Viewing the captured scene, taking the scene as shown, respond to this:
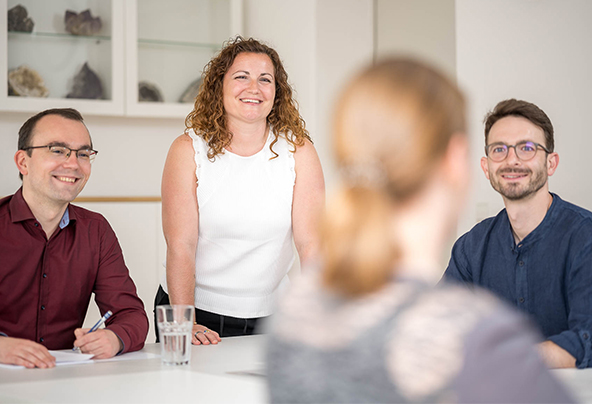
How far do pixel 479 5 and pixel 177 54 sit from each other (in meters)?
1.50

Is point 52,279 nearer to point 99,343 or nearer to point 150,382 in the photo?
point 99,343

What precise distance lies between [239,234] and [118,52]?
169 cm

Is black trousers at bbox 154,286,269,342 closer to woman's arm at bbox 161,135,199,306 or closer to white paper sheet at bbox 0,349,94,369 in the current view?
woman's arm at bbox 161,135,199,306

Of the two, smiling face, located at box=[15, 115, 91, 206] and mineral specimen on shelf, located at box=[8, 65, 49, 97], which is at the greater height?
mineral specimen on shelf, located at box=[8, 65, 49, 97]

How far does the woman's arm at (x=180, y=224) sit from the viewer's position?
70.0 inches

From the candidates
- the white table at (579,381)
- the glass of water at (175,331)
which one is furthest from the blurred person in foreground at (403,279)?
the glass of water at (175,331)

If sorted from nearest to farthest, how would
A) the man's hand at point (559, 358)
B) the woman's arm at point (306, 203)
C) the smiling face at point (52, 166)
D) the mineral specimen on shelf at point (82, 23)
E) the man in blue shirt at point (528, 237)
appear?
the man's hand at point (559, 358) < the man in blue shirt at point (528, 237) < the smiling face at point (52, 166) < the woman's arm at point (306, 203) < the mineral specimen on shelf at point (82, 23)

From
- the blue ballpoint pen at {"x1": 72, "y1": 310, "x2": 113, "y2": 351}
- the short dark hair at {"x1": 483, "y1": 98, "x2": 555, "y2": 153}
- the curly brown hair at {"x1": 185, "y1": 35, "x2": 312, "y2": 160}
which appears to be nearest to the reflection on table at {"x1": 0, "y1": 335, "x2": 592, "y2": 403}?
the blue ballpoint pen at {"x1": 72, "y1": 310, "x2": 113, "y2": 351}

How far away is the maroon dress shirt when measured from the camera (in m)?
1.68

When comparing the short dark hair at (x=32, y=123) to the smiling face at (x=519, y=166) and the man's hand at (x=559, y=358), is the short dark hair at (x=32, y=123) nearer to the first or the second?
the smiling face at (x=519, y=166)

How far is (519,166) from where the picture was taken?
1618mm

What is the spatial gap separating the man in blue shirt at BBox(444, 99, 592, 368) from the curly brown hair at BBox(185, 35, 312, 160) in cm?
58

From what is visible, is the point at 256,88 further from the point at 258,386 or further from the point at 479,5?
the point at 479,5

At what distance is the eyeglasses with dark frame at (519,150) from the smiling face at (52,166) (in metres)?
1.09
